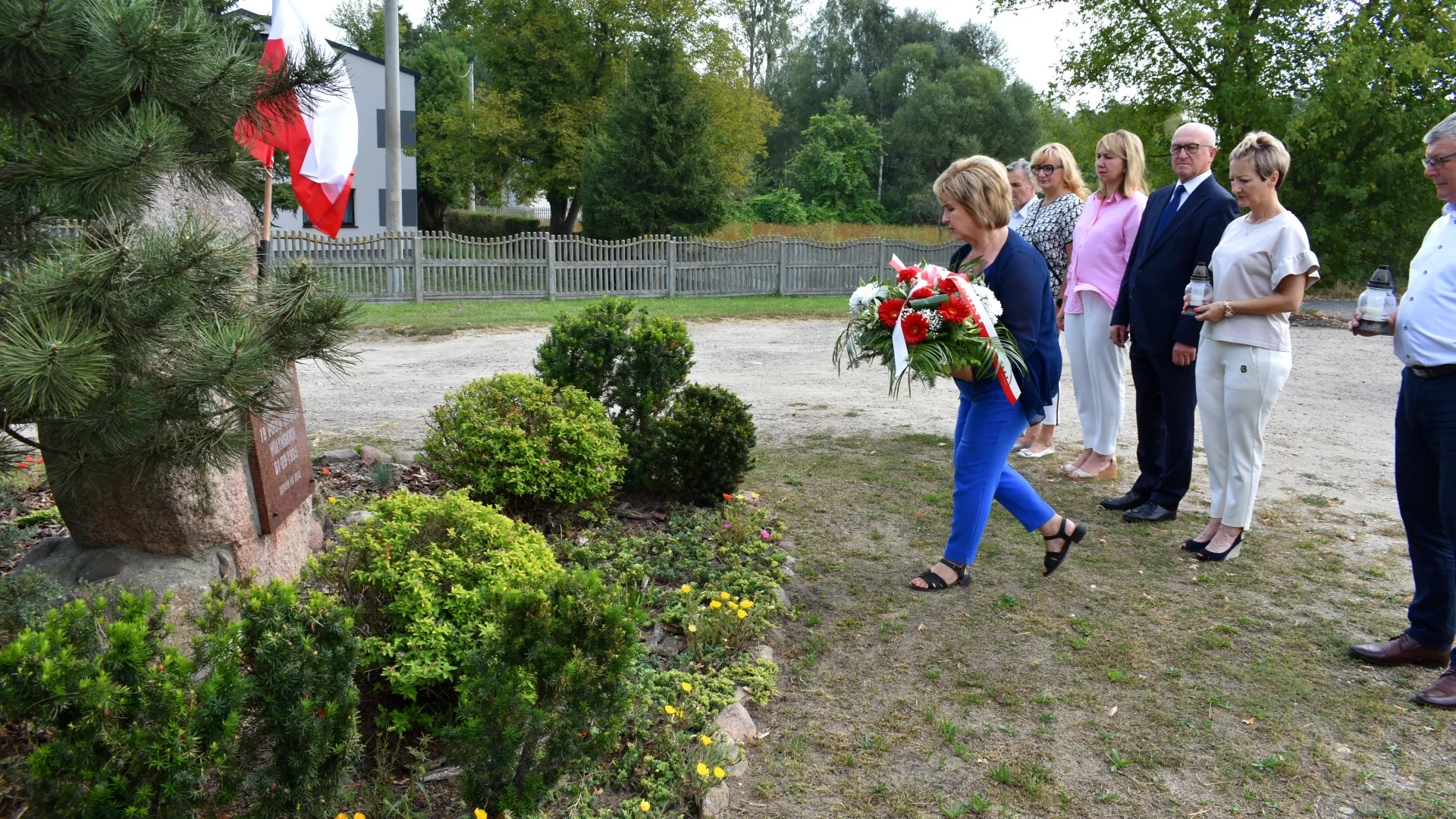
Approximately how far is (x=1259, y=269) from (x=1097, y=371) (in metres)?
1.75

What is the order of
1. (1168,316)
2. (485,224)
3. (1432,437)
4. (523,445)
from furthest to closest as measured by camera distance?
1. (485,224)
2. (1168,316)
3. (523,445)
4. (1432,437)

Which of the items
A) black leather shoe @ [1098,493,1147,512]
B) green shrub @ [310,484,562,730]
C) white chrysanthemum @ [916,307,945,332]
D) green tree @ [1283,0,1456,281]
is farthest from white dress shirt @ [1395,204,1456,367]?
green tree @ [1283,0,1456,281]

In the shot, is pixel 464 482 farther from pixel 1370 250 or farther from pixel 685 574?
pixel 1370 250

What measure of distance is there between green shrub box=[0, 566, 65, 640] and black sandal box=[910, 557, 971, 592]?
3.54 m

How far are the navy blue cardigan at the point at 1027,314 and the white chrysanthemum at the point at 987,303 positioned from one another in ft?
0.51

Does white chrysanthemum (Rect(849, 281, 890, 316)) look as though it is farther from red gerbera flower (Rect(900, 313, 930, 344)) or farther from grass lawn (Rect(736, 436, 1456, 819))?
grass lawn (Rect(736, 436, 1456, 819))

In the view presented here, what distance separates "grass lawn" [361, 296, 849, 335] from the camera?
49.2 feet

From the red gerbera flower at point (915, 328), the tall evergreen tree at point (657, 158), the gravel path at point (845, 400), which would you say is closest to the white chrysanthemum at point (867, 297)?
the red gerbera flower at point (915, 328)

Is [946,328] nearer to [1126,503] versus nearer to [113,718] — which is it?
[1126,503]

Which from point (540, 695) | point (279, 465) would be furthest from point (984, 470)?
point (279, 465)

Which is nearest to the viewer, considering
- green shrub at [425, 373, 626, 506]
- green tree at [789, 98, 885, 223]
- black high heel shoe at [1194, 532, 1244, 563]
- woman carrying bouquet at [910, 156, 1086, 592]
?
woman carrying bouquet at [910, 156, 1086, 592]

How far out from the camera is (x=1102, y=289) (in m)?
6.56

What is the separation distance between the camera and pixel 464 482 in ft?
16.9

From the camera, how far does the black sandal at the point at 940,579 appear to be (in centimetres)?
488
